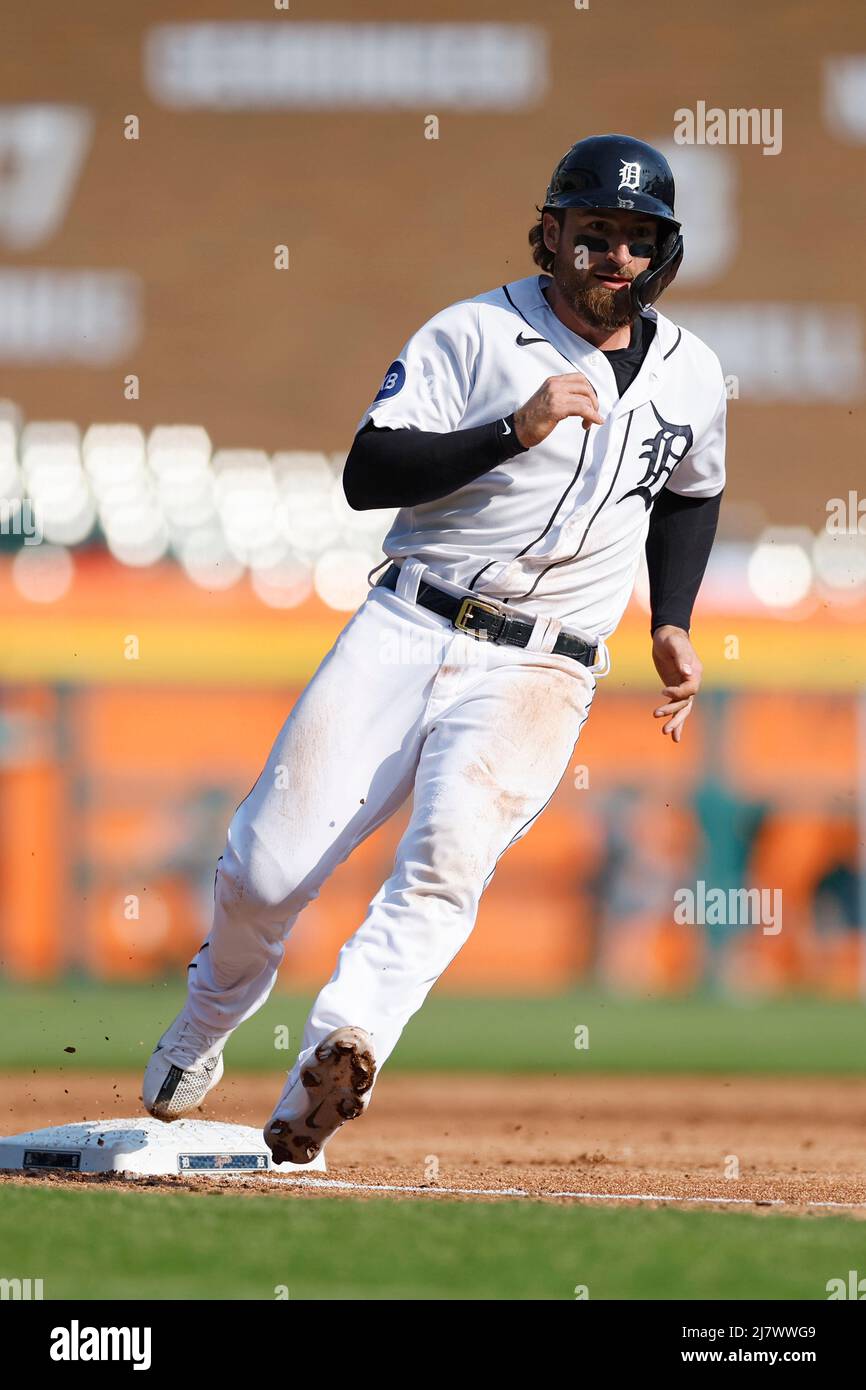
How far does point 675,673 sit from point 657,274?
0.84 m

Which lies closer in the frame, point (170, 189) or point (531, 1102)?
point (531, 1102)

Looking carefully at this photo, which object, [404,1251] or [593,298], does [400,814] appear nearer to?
[593,298]

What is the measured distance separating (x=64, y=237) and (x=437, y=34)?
460cm

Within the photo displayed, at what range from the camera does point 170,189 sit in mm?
21766

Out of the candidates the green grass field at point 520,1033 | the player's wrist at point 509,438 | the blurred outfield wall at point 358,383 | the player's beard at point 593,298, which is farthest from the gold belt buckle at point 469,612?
the blurred outfield wall at point 358,383

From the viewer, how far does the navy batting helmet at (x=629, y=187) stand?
349 cm

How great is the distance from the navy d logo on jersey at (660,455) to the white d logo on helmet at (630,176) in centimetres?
42

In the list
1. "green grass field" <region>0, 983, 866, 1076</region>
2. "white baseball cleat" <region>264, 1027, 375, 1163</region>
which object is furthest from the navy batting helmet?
"green grass field" <region>0, 983, 866, 1076</region>

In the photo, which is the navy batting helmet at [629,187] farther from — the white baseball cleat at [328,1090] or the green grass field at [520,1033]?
the green grass field at [520,1033]

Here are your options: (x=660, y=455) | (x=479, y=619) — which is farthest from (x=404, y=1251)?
(x=660, y=455)

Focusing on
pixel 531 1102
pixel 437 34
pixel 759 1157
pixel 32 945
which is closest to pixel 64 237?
pixel 437 34

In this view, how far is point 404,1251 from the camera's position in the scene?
273cm

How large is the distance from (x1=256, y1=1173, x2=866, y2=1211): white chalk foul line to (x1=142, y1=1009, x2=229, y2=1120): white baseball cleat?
25 centimetres
